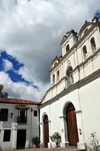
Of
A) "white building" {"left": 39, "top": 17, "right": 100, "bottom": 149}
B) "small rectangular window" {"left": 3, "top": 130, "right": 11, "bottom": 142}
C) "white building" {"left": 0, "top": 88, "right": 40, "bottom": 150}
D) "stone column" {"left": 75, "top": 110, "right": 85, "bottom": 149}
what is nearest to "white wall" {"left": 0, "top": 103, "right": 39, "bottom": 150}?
"white building" {"left": 0, "top": 88, "right": 40, "bottom": 150}

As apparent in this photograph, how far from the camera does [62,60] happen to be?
16.6 metres

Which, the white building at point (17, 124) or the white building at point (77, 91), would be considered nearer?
the white building at point (77, 91)

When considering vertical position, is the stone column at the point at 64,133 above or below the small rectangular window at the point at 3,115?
below

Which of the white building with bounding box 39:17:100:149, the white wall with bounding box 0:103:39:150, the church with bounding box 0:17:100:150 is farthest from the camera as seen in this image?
the white wall with bounding box 0:103:39:150

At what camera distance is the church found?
1058 centimetres

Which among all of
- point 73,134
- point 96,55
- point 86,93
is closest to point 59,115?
point 73,134

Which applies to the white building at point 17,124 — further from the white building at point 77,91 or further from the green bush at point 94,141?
the green bush at point 94,141

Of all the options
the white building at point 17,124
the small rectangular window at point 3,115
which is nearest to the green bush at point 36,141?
the white building at point 17,124

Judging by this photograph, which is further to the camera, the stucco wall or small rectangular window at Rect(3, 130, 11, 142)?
small rectangular window at Rect(3, 130, 11, 142)

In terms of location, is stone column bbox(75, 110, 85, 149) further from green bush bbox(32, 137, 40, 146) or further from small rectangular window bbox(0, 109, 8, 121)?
small rectangular window bbox(0, 109, 8, 121)

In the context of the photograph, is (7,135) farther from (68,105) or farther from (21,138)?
(68,105)

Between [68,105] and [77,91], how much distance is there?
2.40m

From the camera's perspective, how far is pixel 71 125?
42.2 ft

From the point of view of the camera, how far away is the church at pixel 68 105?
1058 centimetres
